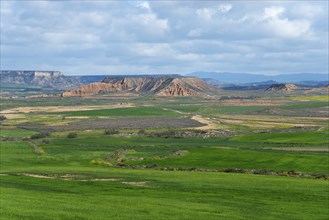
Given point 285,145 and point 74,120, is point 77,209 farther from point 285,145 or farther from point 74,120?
point 74,120

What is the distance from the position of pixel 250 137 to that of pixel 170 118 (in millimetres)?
56307

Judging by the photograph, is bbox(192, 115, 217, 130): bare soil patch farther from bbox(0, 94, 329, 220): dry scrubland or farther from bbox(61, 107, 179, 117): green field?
bbox(61, 107, 179, 117): green field

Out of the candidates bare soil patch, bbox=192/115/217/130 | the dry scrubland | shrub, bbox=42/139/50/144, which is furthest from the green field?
shrub, bbox=42/139/50/144

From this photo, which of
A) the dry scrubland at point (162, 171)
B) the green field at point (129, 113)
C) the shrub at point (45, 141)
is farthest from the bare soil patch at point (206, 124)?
the shrub at point (45, 141)

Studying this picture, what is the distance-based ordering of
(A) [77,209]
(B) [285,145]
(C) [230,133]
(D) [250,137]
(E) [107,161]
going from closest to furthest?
1. (A) [77,209]
2. (E) [107,161]
3. (B) [285,145]
4. (D) [250,137]
5. (C) [230,133]

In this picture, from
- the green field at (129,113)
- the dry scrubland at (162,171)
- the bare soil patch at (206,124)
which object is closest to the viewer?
the dry scrubland at (162,171)

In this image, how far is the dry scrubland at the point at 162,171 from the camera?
28.3 m

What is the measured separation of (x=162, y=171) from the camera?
53.7m

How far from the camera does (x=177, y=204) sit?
3019 cm

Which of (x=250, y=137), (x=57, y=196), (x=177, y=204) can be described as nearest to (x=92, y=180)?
(x=57, y=196)

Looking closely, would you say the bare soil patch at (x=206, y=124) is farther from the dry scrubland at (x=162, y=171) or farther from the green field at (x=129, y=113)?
the green field at (x=129, y=113)

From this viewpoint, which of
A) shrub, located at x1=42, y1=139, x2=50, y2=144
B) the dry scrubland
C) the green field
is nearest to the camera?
the dry scrubland

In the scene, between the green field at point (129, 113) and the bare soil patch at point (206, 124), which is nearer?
the bare soil patch at point (206, 124)

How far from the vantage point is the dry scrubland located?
92.7ft
